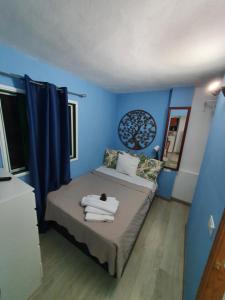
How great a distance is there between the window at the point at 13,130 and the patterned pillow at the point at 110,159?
163 cm

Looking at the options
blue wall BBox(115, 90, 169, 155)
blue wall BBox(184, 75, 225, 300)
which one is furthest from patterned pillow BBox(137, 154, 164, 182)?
blue wall BBox(184, 75, 225, 300)

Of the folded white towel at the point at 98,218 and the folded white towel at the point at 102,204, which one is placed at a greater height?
the folded white towel at the point at 102,204

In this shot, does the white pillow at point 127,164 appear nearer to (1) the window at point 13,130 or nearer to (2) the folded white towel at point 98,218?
(2) the folded white towel at point 98,218

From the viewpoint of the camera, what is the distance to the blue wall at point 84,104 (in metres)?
1.32

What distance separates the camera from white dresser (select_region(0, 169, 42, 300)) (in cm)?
90

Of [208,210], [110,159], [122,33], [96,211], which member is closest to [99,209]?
[96,211]

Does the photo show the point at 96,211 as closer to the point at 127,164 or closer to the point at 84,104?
the point at 127,164

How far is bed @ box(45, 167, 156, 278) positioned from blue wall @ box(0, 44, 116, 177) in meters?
0.49

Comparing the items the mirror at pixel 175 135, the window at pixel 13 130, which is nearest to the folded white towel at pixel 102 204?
the window at pixel 13 130

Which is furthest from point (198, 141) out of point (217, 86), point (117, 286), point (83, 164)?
point (117, 286)

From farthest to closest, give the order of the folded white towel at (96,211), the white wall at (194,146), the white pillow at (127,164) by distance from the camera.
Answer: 1. the white pillow at (127,164)
2. the white wall at (194,146)
3. the folded white towel at (96,211)

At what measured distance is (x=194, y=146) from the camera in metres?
2.32

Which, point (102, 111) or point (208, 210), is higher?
point (102, 111)

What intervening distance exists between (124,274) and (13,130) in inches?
81.3
